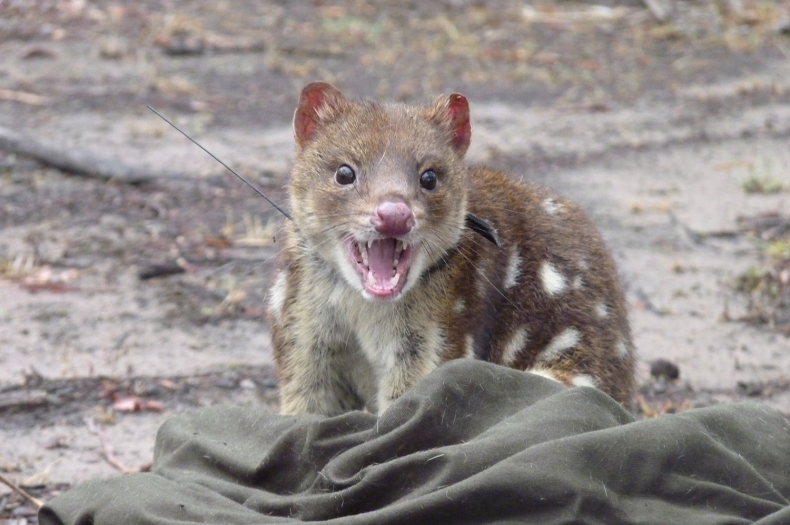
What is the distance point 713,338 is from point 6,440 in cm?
376

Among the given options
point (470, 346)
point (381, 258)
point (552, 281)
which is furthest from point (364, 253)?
point (552, 281)

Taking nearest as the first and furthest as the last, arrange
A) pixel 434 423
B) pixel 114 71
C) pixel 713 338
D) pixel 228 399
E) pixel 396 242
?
pixel 434 423
pixel 396 242
pixel 228 399
pixel 713 338
pixel 114 71

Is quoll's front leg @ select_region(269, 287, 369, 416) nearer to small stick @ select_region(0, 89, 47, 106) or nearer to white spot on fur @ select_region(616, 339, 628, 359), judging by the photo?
white spot on fur @ select_region(616, 339, 628, 359)

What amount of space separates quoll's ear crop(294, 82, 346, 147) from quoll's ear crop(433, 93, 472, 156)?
40 centimetres

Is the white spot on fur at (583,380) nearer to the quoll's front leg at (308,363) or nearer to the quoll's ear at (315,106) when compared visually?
the quoll's front leg at (308,363)

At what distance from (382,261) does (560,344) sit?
0.84 metres

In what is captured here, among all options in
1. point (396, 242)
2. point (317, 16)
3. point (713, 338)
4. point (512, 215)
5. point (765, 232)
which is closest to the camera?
point (396, 242)

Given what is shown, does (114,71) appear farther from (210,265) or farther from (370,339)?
(370,339)

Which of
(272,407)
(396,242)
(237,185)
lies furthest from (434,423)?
(237,185)

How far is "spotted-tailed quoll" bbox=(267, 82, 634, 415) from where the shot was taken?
4484 millimetres

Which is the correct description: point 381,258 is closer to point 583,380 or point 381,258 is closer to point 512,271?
point 512,271

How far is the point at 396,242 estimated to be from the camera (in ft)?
14.6

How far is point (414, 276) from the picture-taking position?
4.47m

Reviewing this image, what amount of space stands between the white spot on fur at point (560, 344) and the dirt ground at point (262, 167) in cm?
100
